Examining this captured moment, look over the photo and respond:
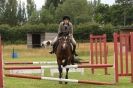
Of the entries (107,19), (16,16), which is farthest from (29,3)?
(107,19)

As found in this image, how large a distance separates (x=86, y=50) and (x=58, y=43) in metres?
38.0

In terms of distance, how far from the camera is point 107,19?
113938 millimetres

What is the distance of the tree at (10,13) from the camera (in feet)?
371

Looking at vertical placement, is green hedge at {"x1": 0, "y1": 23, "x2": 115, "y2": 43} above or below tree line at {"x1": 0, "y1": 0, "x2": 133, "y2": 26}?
below

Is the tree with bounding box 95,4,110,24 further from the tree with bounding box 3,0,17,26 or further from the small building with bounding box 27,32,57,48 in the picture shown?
the small building with bounding box 27,32,57,48

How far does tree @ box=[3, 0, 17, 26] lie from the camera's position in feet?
371

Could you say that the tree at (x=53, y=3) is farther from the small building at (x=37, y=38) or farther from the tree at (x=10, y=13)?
the small building at (x=37, y=38)

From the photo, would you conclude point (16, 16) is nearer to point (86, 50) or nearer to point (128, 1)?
point (128, 1)

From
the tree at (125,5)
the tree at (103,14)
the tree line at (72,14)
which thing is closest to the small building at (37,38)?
the tree line at (72,14)

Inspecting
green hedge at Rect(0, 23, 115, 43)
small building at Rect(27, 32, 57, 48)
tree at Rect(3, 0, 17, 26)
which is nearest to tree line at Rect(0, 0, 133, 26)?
tree at Rect(3, 0, 17, 26)

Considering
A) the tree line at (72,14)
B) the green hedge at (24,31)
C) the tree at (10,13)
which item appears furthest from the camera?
the tree at (10,13)

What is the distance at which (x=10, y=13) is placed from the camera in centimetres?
11488

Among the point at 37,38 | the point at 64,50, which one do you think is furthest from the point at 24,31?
the point at 64,50

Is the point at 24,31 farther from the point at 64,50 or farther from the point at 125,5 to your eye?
the point at 64,50
